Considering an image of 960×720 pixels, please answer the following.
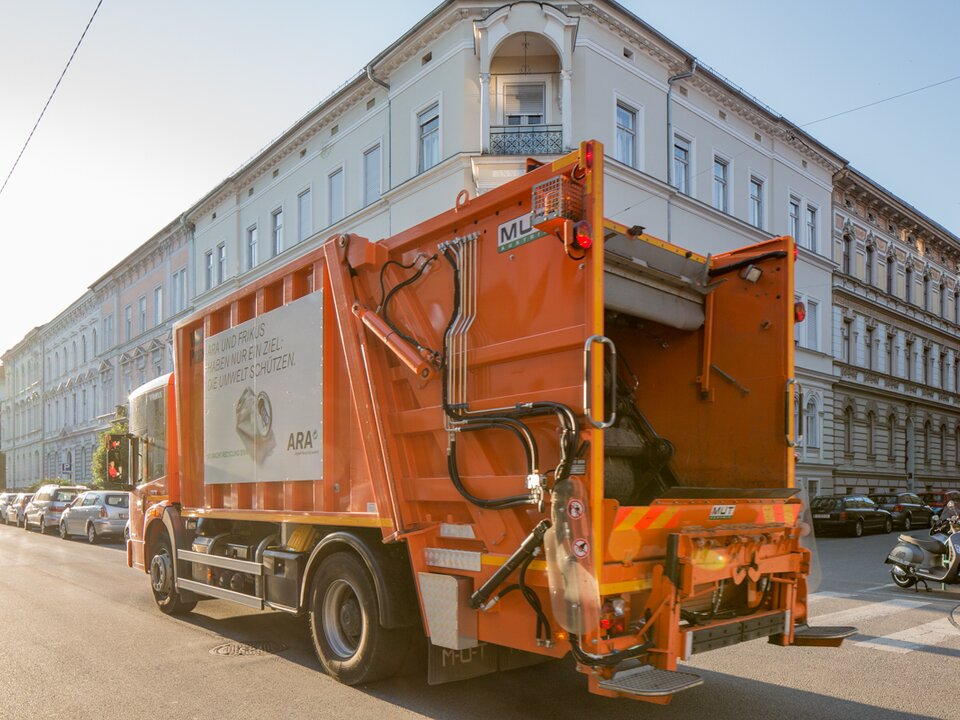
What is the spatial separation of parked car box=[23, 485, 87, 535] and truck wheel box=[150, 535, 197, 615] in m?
18.6

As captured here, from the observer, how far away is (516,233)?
16.5 ft

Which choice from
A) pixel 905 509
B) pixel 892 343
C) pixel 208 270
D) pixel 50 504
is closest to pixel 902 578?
pixel 905 509

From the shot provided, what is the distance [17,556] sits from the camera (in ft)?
57.7

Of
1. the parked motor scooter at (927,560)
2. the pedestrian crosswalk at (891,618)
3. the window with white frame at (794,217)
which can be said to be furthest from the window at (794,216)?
the pedestrian crosswalk at (891,618)

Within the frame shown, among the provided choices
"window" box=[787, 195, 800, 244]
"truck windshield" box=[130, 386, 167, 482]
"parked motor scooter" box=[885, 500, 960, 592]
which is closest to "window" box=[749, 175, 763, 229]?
"window" box=[787, 195, 800, 244]

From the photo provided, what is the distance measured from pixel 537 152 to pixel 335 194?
9.12 m

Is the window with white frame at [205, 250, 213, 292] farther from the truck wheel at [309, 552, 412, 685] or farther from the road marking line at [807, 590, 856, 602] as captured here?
the truck wheel at [309, 552, 412, 685]

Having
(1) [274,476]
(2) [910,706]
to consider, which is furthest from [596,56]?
(2) [910,706]

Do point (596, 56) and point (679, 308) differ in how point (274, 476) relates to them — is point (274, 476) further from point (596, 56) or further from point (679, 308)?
point (596, 56)

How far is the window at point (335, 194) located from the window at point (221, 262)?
874 cm

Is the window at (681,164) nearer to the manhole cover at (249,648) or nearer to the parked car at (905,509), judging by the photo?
the parked car at (905,509)

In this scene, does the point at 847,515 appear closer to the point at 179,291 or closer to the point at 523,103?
the point at 523,103

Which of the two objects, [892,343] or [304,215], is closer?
[304,215]

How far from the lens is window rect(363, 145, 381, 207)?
25.1 metres
